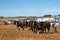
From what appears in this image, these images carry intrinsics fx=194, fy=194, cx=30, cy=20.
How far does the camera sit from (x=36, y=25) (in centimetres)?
2462

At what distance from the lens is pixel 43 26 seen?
24.5 meters

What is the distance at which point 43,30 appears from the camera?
24953mm

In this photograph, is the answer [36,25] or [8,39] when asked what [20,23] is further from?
[8,39]

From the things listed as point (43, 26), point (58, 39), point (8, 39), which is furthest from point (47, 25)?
point (8, 39)

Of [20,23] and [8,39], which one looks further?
[20,23]

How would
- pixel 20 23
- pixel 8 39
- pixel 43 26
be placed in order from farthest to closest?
pixel 20 23 → pixel 43 26 → pixel 8 39

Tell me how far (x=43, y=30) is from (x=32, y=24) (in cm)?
170

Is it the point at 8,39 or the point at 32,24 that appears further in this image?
the point at 32,24

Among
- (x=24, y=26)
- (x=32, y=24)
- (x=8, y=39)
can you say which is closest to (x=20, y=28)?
(x=24, y=26)

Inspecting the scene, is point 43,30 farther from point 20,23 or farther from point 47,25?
point 20,23

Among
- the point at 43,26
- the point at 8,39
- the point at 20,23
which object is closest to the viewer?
the point at 8,39

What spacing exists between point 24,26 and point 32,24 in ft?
24.7

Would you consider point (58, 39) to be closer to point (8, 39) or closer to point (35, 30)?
point (8, 39)

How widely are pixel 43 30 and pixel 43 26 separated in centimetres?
72
